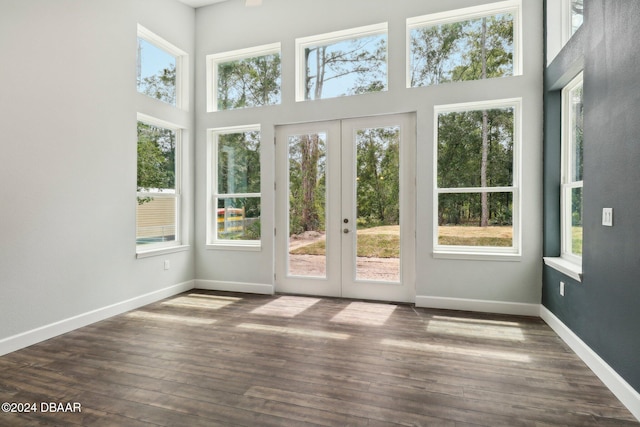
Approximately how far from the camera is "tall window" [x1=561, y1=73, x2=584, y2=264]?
328 cm

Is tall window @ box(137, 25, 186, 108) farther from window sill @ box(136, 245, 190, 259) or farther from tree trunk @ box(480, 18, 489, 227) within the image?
tree trunk @ box(480, 18, 489, 227)

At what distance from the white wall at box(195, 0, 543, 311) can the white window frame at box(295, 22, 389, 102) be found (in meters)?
0.07

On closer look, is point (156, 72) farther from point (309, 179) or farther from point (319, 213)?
point (319, 213)

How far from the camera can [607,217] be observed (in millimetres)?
2404

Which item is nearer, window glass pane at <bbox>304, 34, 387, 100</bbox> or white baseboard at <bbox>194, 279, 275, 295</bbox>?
window glass pane at <bbox>304, 34, 387, 100</bbox>

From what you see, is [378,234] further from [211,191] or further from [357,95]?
[211,191]

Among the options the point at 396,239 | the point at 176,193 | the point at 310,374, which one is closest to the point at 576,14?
the point at 396,239

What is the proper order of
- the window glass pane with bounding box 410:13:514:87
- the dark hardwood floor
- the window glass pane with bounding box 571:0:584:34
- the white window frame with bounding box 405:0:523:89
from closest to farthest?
the dark hardwood floor, the window glass pane with bounding box 571:0:584:34, the white window frame with bounding box 405:0:523:89, the window glass pane with bounding box 410:13:514:87

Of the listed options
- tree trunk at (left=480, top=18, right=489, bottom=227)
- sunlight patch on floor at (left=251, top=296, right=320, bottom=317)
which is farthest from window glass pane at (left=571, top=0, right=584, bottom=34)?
sunlight patch on floor at (left=251, top=296, right=320, bottom=317)

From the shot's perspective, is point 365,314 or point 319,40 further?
→ point 319,40

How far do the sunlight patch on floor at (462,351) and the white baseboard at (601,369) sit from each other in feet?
1.31

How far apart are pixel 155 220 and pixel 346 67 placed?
3.15 metres

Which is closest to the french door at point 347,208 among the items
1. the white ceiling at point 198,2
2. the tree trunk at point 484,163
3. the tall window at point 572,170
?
the tree trunk at point 484,163

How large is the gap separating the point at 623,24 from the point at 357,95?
8.84 ft
